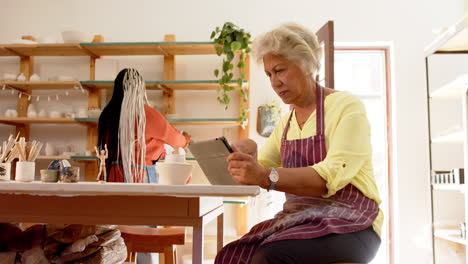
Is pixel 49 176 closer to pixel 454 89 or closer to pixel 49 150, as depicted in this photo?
pixel 49 150

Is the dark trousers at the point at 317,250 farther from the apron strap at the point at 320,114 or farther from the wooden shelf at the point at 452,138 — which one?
the wooden shelf at the point at 452,138

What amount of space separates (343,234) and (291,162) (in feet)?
1.15

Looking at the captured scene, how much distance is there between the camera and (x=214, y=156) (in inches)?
51.1

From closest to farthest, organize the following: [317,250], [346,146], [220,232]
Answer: [317,250] → [346,146] → [220,232]

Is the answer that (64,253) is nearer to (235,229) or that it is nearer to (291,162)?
(291,162)

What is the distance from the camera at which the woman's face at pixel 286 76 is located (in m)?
1.51

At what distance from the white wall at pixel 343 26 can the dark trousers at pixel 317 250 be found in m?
2.99

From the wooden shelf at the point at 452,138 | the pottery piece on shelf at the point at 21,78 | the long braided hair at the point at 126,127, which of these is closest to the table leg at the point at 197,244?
the long braided hair at the point at 126,127

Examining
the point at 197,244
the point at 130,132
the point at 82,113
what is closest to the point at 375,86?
the point at 130,132

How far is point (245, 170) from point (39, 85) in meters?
3.47

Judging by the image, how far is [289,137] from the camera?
5.33ft

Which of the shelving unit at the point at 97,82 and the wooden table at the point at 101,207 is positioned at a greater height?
the shelving unit at the point at 97,82

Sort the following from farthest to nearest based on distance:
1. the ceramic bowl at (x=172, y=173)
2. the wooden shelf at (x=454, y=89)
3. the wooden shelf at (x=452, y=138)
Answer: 1. the wooden shelf at (x=452, y=138)
2. the wooden shelf at (x=454, y=89)
3. the ceramic bowl at (x=172, y=173)

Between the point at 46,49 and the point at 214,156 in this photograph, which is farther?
the point at 46,49
